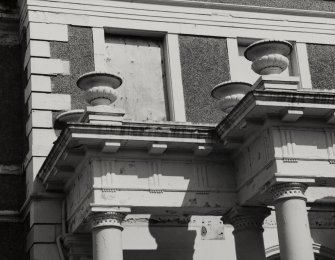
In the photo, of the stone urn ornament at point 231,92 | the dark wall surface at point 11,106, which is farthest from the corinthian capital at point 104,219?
the dark wall surface at point 11,106

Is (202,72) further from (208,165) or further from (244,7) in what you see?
(208,165)

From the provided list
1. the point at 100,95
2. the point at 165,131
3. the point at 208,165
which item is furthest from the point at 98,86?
the point at 208,165

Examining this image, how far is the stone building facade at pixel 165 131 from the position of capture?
1535cm

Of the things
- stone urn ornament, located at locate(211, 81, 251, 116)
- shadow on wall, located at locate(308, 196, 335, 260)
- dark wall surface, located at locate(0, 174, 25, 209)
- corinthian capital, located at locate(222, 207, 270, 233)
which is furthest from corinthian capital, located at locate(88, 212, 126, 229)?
shadow on wall, located at locate(308, 196, 335, 260)

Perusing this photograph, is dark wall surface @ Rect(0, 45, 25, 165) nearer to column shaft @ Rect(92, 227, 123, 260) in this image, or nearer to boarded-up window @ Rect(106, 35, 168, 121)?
boarded-up window @ Rect(106, 35, 168, 121)

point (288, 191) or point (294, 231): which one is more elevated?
point (288, 191)

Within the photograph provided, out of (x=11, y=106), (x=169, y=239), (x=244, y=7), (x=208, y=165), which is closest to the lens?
(x=208, y=165)

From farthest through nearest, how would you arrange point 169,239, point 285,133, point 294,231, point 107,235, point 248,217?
point 169,239
point 248,217
point 107,235
point 285,133
point 294,231

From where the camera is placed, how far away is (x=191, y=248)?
59.9ft

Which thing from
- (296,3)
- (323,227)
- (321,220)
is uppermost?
(296,3)

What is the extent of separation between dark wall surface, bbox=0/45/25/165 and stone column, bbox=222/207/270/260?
510cm

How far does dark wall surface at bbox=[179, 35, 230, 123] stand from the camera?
19578 mm

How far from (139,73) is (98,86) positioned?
150 inches

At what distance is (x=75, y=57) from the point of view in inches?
762
